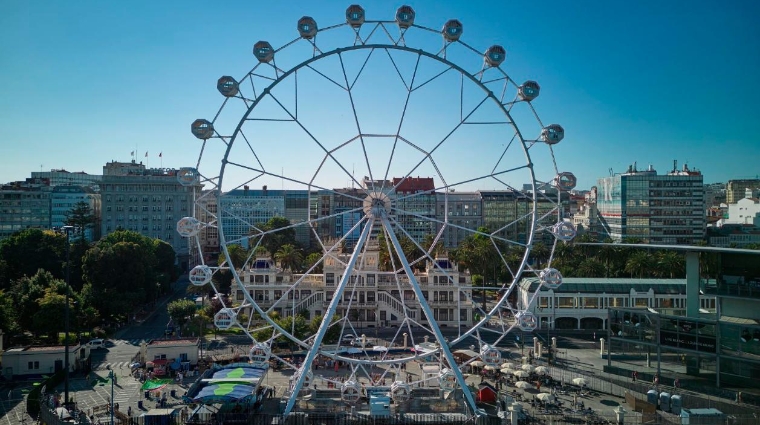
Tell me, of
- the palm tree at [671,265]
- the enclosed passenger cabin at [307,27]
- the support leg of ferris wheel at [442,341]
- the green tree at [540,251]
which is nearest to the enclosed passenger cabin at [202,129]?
the enclosed passenger cabin at [307,27]

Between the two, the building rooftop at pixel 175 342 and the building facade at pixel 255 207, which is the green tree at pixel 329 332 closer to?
the building rooftop at pixel 175 342

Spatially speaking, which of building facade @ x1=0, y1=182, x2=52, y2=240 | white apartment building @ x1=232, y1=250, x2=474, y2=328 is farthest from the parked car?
building facade @ x1=0, y1=182, x2=52, y2=240

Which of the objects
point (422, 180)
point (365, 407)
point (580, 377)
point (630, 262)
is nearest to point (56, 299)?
point (365, 407)

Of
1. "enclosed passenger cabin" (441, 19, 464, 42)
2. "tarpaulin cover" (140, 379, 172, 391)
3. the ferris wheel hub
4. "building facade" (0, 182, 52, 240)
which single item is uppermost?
"enclosed passenger cabin" (441, 19, 464, 42)

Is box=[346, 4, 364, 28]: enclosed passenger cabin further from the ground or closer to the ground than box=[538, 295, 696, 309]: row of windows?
further from the ground

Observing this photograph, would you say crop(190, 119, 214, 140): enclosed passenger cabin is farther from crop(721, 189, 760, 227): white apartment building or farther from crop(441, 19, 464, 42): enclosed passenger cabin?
crop(721, 189, 760, 227): white apartment building

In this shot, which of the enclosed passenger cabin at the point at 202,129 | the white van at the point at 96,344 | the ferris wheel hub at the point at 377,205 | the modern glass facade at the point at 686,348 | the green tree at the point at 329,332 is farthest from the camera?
the white van at the point at 96,344
